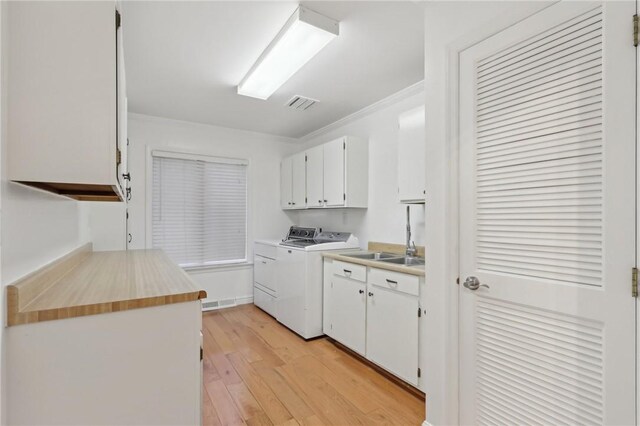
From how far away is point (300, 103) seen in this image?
128 inches

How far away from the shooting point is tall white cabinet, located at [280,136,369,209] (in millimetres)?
3381

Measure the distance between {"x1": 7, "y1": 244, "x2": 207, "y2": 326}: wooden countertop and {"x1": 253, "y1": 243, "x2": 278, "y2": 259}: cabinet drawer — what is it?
2.14 m

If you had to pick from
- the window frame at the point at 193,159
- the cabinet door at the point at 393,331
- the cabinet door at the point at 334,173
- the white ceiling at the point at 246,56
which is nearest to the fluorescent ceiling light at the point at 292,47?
the white ceiling at the point at 246,56

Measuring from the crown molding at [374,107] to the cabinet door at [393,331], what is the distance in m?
1.84

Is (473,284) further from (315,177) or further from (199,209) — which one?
(199,209)

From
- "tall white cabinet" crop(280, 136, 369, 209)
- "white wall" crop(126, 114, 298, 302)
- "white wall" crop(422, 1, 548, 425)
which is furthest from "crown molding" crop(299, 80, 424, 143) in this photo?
"white wall" crop(422, 1, 548, 425)

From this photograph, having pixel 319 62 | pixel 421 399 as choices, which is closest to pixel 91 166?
pixel 319 62

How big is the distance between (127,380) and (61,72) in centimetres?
101

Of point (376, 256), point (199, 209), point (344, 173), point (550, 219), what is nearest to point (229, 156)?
point (199, 209)

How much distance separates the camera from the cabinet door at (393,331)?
2.18 meters

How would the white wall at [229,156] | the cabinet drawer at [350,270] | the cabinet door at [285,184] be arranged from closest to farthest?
the cabinet drawer at [350,270] → the white wall at [229,156] → the cabinet door at [285,184]

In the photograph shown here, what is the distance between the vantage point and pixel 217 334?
3.24 m

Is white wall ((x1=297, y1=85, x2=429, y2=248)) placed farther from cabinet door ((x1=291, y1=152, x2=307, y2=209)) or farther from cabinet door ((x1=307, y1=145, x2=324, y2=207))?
cabinet door ((x1=291, y1=152, x2=307, y2=209))

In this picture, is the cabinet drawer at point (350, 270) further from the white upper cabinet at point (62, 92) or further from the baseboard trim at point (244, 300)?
the white upper cabinet at point (62, 92)
